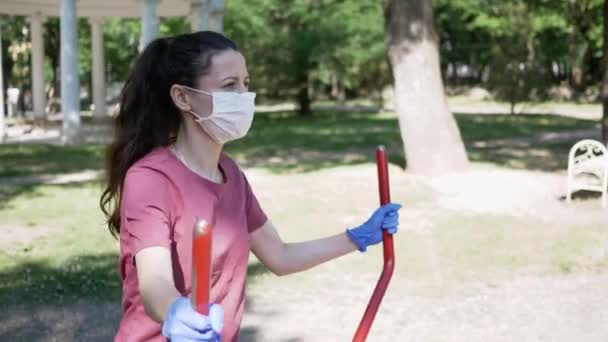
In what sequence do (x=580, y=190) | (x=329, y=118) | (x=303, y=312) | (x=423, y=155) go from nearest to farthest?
(x=303, y=312), (x=580, y=190), (x=423, y=155), (x=329, y=118)

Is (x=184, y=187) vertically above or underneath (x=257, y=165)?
above

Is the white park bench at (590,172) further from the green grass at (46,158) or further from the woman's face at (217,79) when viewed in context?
the woman's face at (217,79)

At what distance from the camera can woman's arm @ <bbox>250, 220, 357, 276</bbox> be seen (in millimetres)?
2949

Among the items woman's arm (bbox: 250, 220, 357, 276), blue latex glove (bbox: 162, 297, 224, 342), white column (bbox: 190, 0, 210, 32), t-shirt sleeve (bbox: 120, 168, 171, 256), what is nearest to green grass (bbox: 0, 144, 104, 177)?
white column (bbox: 190, 0, 210, 32)

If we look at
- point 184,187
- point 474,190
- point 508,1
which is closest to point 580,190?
point 474,190

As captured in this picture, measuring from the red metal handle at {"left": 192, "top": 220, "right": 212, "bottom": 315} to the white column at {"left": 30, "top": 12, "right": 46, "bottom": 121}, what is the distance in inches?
1051

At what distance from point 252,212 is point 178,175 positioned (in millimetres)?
475

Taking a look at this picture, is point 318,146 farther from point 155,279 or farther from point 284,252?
point 155,279

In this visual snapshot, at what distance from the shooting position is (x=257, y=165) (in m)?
16.7

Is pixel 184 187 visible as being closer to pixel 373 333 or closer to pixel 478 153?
pixel 373 333

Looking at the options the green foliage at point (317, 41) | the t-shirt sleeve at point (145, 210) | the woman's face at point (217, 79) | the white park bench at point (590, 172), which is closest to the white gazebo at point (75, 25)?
the green foliage at point (317, 41)

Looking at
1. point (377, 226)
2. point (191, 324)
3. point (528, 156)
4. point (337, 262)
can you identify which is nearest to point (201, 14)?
point (528, 156)

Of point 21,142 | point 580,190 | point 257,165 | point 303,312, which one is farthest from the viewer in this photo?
point 21,142

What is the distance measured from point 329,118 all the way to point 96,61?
9.13 meters
